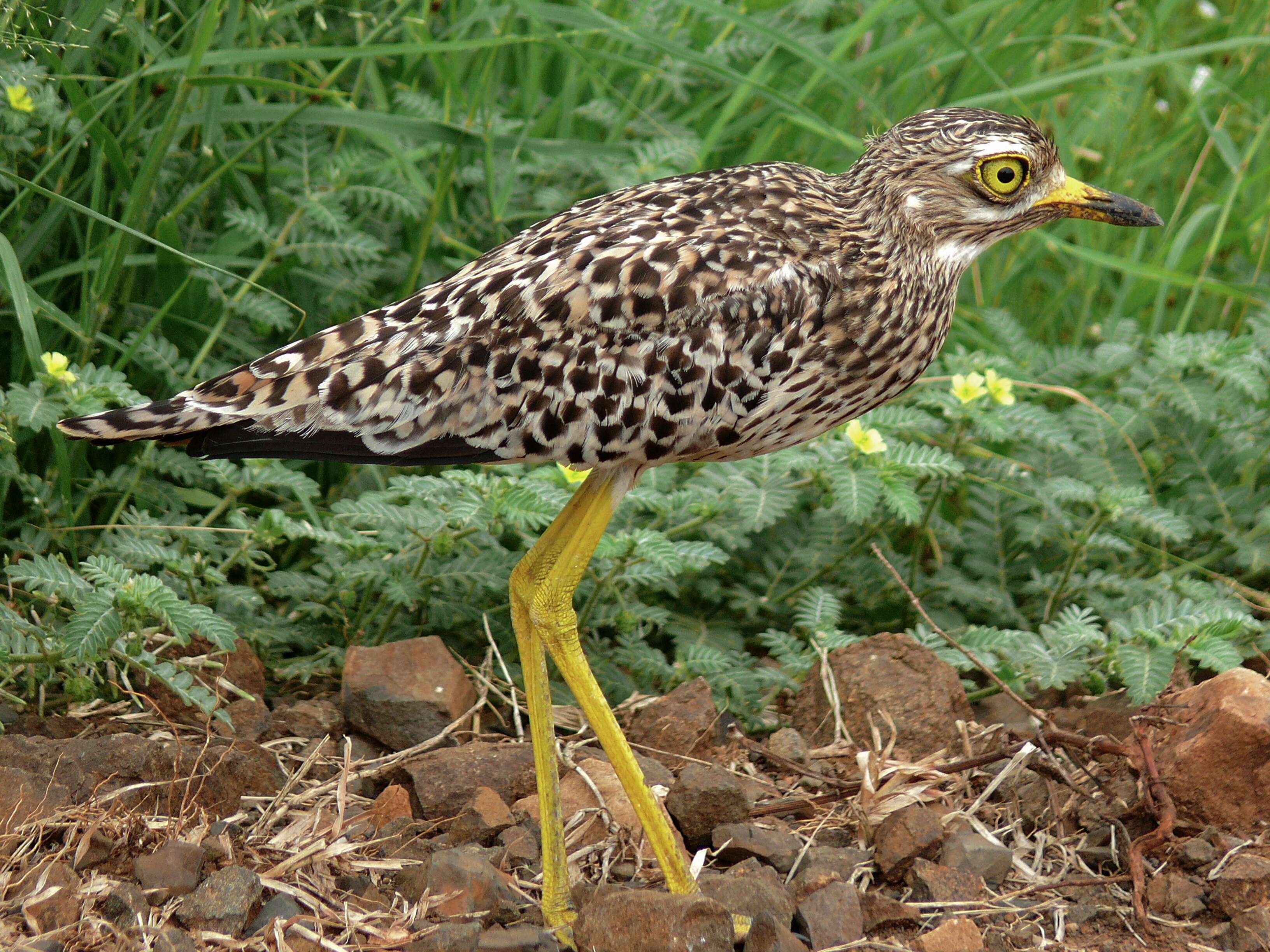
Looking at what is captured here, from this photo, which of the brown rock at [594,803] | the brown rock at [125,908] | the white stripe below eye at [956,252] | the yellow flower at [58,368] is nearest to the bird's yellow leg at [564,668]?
the brown rock at [594,803]

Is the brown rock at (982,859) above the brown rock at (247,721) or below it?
above

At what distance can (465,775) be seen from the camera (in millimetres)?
3273

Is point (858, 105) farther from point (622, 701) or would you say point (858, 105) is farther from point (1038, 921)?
point (1038, 921)

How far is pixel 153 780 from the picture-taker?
302 centimetres

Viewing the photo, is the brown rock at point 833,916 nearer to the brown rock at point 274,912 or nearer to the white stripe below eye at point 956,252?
the brown rock at point 274,912

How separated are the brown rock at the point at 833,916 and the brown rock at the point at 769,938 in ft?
0.24

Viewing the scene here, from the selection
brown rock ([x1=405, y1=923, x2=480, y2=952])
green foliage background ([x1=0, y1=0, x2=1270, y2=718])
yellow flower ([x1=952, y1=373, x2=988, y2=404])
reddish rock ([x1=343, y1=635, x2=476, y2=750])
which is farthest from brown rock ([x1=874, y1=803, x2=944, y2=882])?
yellow flower ([x1=952, y1=373, x2=988, y2=404])

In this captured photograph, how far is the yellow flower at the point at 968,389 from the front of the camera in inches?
155

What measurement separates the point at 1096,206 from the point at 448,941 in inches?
91.9

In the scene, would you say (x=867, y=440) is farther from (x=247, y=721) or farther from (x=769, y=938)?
(x=247, y=721)

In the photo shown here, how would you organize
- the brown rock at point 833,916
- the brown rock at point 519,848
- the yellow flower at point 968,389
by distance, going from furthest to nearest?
the yellow flower at point 968,389
the brown rock at point 519,848
the brown rock at point 833,916

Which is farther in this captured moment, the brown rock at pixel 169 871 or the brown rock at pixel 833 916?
the brown rock at pixel 833 916

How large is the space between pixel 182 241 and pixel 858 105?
8.88 feet

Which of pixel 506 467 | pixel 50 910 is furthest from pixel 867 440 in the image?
pixel 50 910
